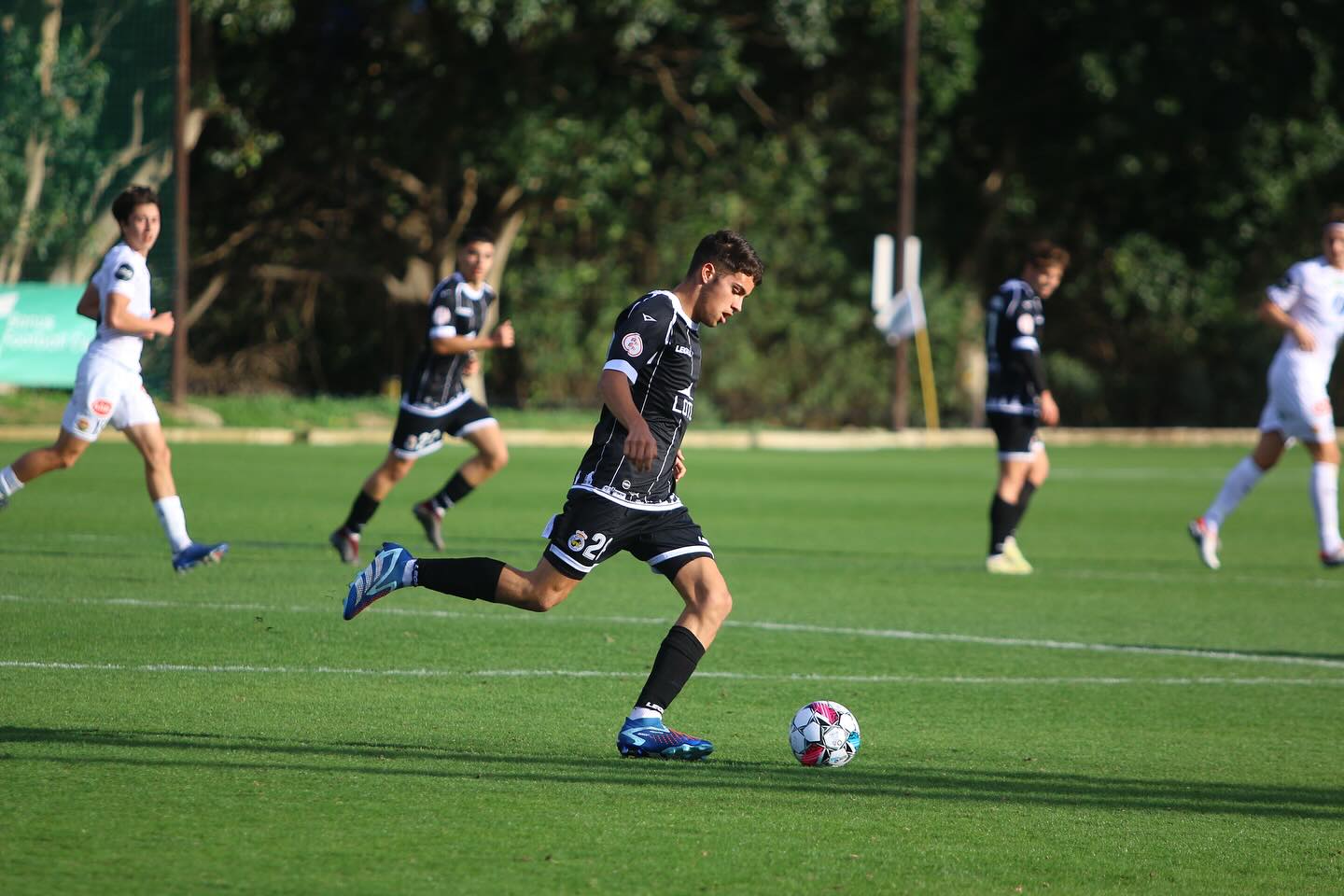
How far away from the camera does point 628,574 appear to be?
13.1m

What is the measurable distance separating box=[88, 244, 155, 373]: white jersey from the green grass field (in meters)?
1.37

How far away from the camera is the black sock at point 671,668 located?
22.2 feet

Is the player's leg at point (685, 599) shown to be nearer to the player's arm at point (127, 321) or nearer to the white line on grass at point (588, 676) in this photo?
the white line on grass at point (588, 676)

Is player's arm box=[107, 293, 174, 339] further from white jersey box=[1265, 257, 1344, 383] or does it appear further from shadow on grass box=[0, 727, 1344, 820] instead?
white jersey box=[1265, 257, 1344, 383]

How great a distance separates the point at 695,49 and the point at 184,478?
58.1 feet

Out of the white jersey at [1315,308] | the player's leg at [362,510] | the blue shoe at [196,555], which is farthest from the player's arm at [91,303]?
the white jersey at [1315,308]

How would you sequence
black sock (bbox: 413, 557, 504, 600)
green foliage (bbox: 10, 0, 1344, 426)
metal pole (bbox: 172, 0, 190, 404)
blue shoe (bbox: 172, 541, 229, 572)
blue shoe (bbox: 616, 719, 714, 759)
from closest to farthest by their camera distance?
blue shoe (bbox: 616, 719, 714, 759), black sock (bbox: 413, 557, 504, 600), blue shoe (bbox: 172, 541, 229, 572), metal pole (bbox: 172, 0, 190, 404), green foliage (bbox: 10, 0, 1344, 426)

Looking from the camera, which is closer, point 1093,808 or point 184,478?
point 1093,808

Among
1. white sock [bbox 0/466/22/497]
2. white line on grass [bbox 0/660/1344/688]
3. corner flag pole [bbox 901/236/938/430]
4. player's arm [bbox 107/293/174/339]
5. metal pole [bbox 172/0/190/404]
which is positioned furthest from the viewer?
corner flag pole [bbox 901/236/938/430]

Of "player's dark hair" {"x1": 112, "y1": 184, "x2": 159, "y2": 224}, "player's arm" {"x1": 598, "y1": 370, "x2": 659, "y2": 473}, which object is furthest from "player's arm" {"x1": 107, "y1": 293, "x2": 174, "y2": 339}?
"player's arm" {"x1": 598, "y1": 370, "x2": 659, "y2": 473}

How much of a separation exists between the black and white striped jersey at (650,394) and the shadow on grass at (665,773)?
1009 millimetres

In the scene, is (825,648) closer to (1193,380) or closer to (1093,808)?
(1093,808)

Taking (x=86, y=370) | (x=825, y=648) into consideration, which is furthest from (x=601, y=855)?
(x=86, y=370)

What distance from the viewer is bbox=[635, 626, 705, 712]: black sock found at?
22.2ft
